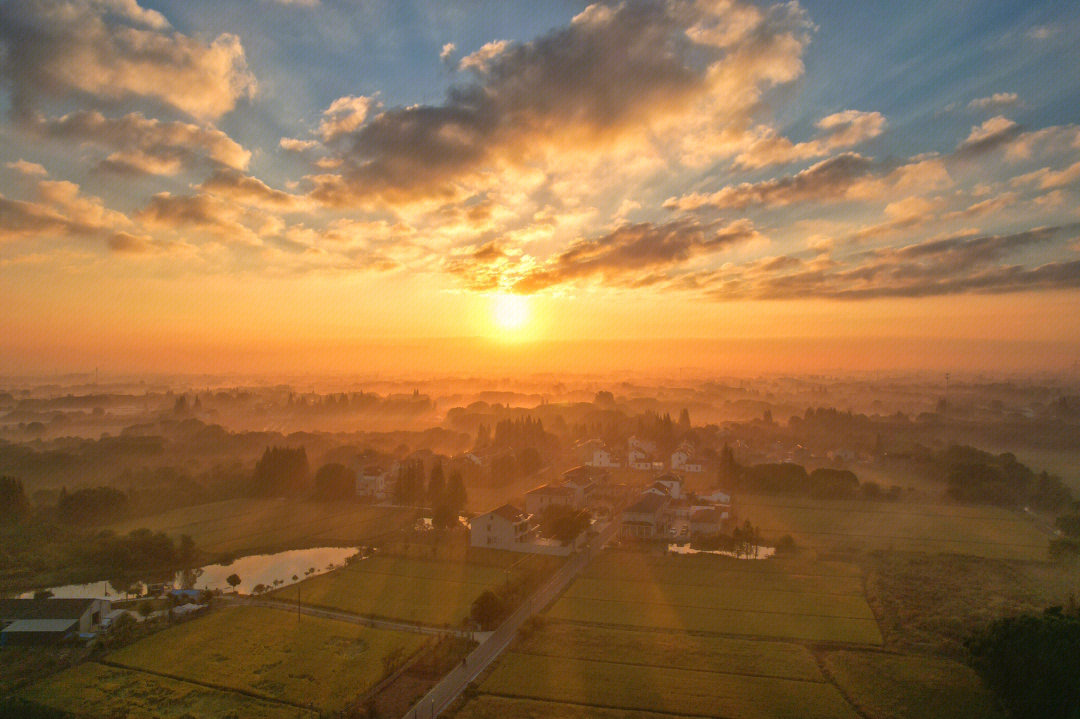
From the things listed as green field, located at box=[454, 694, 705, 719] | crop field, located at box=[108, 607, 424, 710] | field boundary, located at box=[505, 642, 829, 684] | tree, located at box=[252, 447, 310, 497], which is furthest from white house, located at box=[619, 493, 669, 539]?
tree, located at box=[252, 447, 310, 497]

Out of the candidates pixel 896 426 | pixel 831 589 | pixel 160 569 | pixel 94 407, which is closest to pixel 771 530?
pixel 831 589

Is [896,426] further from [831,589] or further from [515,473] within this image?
[831,589]

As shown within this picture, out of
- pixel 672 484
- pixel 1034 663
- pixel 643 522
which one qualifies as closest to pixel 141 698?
pixel 1034 663

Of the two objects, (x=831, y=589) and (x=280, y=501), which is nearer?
(x=831, y=589)

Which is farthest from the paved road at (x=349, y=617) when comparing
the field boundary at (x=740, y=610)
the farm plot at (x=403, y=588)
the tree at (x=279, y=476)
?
the tree at (x=279, y=476)

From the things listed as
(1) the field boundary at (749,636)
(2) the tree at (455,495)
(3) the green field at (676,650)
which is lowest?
A: (1) the field boundary at (749,636)

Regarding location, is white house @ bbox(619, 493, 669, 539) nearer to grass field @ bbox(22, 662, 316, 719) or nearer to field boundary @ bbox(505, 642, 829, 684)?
field boundary @ bbox(505, 642, 829, 684)

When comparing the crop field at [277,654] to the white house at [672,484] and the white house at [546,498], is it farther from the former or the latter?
the white house at [672,484]
